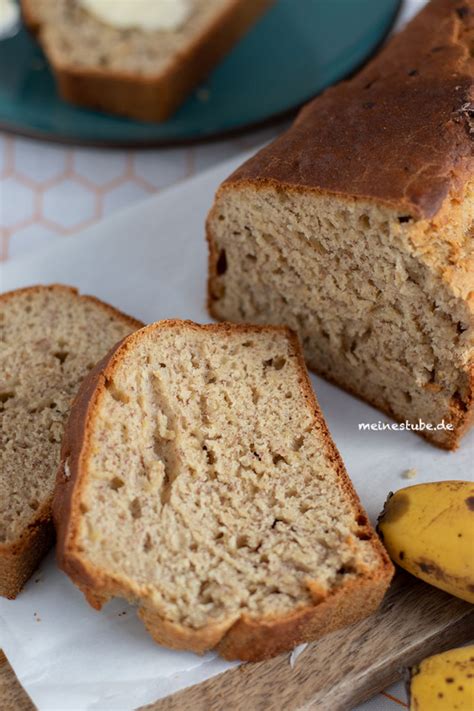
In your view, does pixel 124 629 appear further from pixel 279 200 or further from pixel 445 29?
pixel 445 29

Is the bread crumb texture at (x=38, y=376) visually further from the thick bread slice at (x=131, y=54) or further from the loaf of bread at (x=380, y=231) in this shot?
the thick bread slice at (x=131, y=54)

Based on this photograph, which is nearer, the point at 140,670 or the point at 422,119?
the point at 140,670

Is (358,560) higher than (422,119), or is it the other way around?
(422,119)

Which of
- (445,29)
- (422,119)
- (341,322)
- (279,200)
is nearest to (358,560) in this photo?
(341,322)

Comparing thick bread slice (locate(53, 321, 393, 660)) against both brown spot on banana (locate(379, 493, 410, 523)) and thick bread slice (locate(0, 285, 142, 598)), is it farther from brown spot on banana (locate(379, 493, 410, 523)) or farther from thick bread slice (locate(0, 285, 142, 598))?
thick bread slice (locate(0, 285, 142, 598))

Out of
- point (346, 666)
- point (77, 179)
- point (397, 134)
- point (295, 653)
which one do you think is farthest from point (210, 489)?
point (77, 179)

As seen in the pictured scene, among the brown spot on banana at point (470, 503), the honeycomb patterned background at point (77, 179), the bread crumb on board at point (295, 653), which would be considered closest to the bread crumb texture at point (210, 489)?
the bread crumb on board at point (295, 653)

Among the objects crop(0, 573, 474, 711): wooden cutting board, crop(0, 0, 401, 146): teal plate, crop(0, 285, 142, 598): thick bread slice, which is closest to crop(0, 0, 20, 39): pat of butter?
crop(0, 0, 401, 146): teal plate

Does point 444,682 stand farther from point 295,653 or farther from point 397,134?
point 397,134
